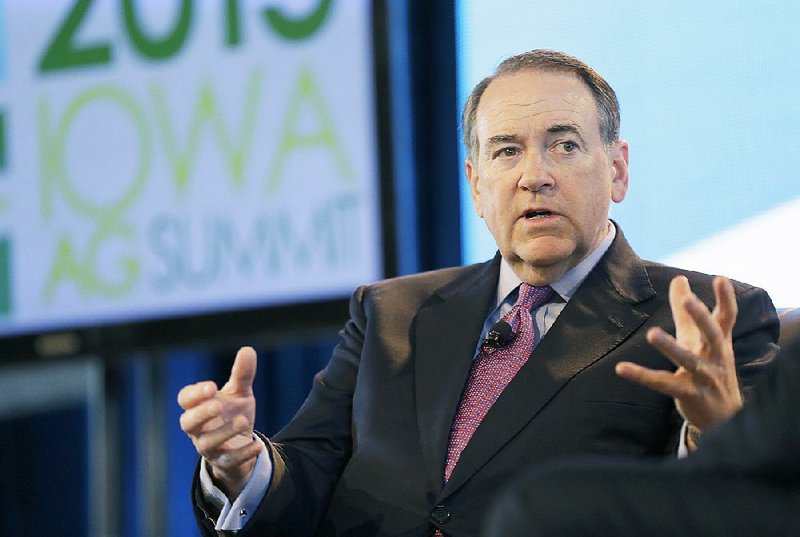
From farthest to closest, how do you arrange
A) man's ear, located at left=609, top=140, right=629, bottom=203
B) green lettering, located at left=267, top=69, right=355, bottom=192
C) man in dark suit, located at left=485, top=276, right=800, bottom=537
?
green lettering, located at left=267, top=69, right=355, bottom=192 < man's ear, located at left=609, top=140, right=629, bottom=203 < man in dark suit, located at left=485, top=276, right=800, bottom=537

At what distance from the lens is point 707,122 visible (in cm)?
292

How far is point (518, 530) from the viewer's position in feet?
2.44

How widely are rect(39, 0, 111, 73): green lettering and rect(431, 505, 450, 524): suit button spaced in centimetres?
235

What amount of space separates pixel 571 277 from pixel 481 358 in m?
0.23

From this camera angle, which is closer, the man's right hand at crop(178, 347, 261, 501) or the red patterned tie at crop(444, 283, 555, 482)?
the man's right hand at crop(178, 347, 261, 501)

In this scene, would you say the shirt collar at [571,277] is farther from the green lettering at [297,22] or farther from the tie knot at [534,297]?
the green lettering at [297,22]

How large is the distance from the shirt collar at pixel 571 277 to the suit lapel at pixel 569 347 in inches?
1.4

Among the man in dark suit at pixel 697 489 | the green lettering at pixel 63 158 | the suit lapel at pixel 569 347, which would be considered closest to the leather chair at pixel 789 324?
the suit lapel at pixel 569 347

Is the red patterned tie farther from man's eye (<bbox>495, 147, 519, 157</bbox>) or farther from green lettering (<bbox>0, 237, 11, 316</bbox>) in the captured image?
green lettering (<bbox>0, 237, 11, 316</bbox>)

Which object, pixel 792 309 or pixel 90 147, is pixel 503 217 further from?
pixel 90 147

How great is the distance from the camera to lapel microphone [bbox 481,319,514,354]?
196 centimetres

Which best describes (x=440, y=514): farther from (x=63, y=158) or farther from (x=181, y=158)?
(x=63, y=158)

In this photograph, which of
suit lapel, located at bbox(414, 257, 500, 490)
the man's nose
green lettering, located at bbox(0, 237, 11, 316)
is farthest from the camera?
green lettering, located at bbox(0, 237, 11, 316)

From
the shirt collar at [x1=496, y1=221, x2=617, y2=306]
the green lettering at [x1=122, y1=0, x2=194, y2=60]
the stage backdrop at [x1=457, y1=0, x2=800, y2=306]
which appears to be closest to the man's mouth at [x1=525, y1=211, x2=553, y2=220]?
the shirt collar at [x1=496, y1=221, x2=617, y2=306]
